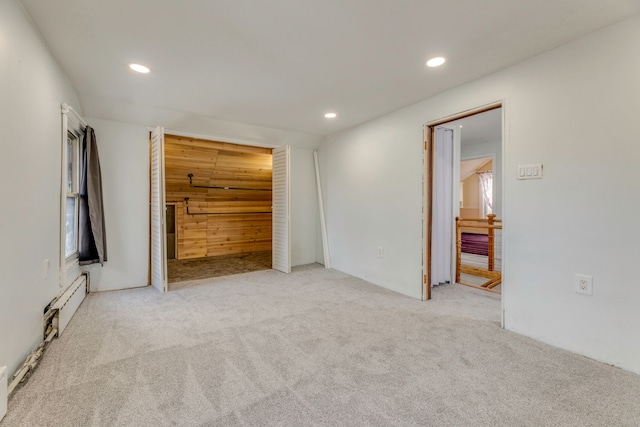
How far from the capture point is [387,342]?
7.07ft

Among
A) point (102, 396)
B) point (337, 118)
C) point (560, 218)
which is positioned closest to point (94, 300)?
point (102, 396)

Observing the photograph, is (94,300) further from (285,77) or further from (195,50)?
(285,77)

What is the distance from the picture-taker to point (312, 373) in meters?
1.76

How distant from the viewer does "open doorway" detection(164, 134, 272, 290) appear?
175 inches

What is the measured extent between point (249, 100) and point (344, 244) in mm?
2391

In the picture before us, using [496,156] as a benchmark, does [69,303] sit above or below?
below

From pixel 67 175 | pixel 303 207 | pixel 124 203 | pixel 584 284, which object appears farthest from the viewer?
pixel 303 207

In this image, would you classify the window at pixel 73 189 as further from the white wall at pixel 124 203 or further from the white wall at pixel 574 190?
the white wall at pixel 574 190

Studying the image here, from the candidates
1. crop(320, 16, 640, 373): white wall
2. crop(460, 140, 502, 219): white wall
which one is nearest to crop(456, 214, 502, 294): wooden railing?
crop(320, 16, 640, 373): white wall

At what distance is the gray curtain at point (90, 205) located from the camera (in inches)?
123

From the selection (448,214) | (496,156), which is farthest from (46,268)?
(496,156)

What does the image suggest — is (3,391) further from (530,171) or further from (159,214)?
(530,171)

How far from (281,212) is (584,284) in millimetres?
3516

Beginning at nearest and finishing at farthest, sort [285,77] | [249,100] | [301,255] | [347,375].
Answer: [347,375] → [285,77] → [249,100] → [301,255]
